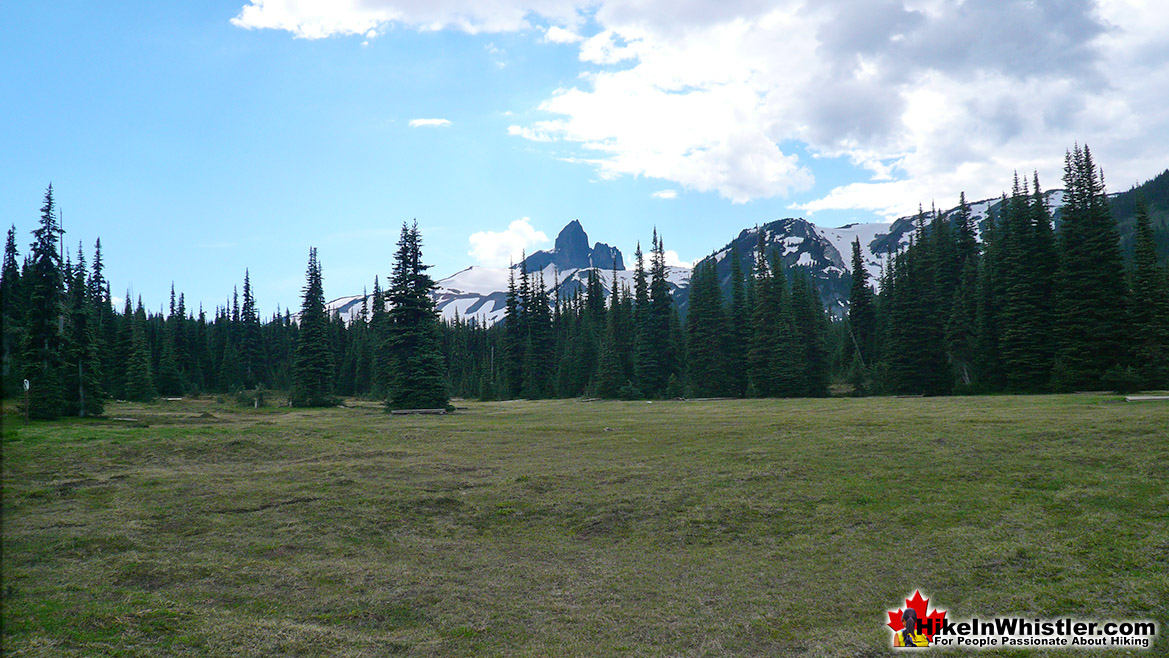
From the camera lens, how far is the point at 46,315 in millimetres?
32969

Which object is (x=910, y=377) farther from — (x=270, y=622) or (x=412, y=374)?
(x=270, y=622)

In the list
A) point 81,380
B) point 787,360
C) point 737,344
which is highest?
point 737,344

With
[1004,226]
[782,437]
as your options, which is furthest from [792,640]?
[1004,226]

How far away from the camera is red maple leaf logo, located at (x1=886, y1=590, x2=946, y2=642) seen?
293 inches

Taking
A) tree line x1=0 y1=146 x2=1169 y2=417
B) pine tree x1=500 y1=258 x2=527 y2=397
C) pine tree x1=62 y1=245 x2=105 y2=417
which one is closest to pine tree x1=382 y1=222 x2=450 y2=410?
tree line x1=0 y1=146 x2=1169 y2=417

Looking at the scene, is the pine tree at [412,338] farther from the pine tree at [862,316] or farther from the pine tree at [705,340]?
the pine tree at [862,316]

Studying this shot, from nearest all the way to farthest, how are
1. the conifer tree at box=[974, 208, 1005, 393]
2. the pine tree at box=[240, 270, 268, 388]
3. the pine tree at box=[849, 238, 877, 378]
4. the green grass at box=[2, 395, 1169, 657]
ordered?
1. the green grass at box=[2, 395, 1169, 657]
2. the conifer tree at box=[974, 208, 1005, 393]
3. the pine tree at box=[849, 238, 877, 378]
4. the pine tree at box=[240, 270, 268, 388]

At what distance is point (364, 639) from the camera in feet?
24.2

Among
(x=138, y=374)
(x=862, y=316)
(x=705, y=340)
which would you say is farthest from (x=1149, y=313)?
(x=138, y=374)

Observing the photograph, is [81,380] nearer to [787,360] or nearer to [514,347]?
[787,360]

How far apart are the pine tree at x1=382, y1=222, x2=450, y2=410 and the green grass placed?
23.9 metres

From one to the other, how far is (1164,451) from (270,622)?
1834cm

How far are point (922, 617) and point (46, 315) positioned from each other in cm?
4279

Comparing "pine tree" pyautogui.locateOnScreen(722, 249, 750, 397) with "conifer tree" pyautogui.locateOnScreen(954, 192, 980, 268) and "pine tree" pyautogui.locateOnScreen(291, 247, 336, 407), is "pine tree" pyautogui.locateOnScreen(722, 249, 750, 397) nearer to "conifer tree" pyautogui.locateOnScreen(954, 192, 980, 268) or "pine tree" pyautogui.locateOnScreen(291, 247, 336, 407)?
"conifer tree" pyautogui.locateOnScreen(954, 192, 980, 268)
